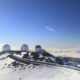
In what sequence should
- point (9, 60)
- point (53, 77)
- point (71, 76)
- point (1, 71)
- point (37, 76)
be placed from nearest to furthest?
point (71, 76) < point (53, 77) < point (37, 76) < point (1, 71) < point (9, 60)

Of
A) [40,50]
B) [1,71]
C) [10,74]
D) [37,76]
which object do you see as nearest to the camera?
[37,76]

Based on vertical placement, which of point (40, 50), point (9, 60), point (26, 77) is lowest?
point (26, 77)

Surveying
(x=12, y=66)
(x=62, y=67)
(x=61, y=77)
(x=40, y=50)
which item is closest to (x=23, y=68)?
(x=12, y=66)

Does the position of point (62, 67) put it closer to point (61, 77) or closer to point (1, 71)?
point (61, 77)

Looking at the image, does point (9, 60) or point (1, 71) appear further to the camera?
point (9, 60)

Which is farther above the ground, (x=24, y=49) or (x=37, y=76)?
(x=24, y=49)

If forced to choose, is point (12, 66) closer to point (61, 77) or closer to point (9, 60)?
point (9, 60)
